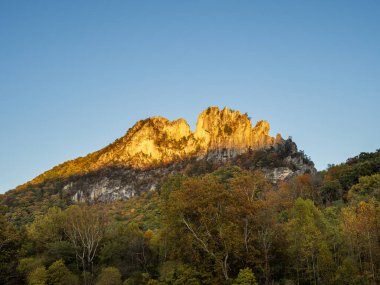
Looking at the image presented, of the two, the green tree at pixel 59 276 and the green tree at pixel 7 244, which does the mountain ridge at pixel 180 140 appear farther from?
the green tree at pixel 7 244

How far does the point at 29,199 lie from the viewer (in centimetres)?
13338

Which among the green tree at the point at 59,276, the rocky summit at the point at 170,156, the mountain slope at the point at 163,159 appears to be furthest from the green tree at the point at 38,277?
the rocky summit at the point at 170,156

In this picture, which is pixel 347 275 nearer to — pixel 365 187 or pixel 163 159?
pixel 365 187

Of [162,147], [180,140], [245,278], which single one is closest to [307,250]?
[245,278]

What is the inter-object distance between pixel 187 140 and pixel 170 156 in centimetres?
995

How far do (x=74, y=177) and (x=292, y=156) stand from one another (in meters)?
81.5

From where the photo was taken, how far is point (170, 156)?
15062cm

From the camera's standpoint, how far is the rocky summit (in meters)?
131

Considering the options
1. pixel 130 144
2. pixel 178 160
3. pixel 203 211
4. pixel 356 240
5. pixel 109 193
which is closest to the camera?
pixel 203 211

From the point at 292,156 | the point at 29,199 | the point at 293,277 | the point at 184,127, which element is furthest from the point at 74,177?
the point at 293,277

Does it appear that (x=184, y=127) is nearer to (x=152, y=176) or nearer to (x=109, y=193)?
(x=152, y=176)

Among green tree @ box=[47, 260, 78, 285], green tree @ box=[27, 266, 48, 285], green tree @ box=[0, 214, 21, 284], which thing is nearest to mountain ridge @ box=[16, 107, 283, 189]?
green tree @ box=[47, 260, 78, 285]

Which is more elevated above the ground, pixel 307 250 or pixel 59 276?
pixel 307 250

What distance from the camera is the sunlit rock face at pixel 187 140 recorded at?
14150 cm
